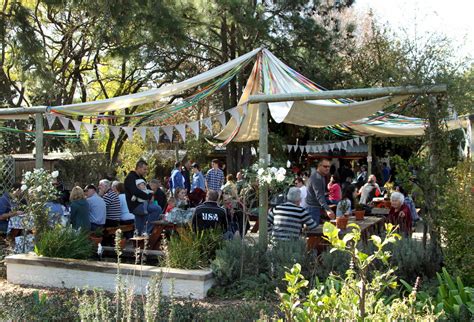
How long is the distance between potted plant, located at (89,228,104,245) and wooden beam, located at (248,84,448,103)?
2.95 meters

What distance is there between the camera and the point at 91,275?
6152 millimetres

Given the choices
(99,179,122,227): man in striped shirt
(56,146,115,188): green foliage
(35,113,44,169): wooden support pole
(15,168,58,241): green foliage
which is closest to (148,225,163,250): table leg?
(99,179,122,227): man in striped shirt

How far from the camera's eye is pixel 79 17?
1617cm

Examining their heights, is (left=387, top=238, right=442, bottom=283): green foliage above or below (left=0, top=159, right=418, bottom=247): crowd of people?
below

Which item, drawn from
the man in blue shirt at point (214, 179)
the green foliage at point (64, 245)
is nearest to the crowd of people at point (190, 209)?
the green foliage at point (64, 245)

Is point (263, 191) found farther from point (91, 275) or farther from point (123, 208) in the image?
point (123, 208)

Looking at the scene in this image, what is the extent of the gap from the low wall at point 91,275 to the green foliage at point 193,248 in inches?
6.0

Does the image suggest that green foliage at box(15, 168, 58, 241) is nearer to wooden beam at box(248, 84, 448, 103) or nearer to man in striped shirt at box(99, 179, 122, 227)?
man in striped shirt at box(99, 179, 122, 227)

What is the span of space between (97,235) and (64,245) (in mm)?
1052

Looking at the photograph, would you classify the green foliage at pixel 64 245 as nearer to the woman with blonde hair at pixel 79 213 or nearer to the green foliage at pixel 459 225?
the woman with blonde hair at pixel 79 213

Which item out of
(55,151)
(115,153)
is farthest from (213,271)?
(55,151)

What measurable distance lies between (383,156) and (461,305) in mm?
20944

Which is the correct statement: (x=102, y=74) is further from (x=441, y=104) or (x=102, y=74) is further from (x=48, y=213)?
(x=441, y=104)

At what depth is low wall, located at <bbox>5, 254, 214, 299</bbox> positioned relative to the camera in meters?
5.68
